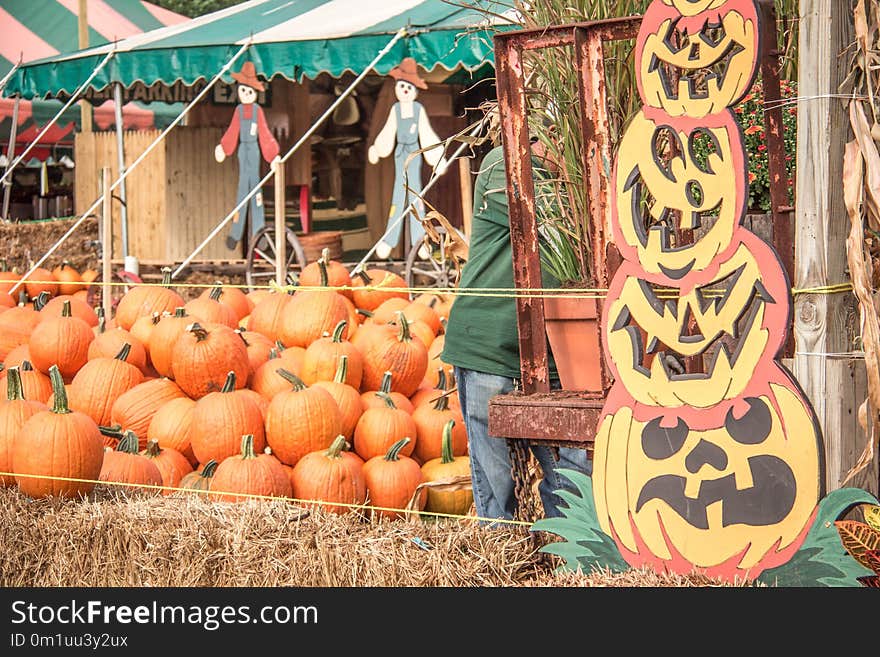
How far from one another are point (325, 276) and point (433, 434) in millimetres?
1481

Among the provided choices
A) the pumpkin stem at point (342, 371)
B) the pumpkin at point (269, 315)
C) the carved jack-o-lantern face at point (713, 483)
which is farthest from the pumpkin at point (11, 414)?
the carved jack-o-lantern face at point (713, 483)

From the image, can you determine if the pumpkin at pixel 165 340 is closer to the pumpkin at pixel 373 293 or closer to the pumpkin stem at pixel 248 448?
the pumpkin stem at pixel 248 448

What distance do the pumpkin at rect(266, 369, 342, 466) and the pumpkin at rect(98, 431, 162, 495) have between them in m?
0.49

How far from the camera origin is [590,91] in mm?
2992

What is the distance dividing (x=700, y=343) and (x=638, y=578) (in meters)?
0.61

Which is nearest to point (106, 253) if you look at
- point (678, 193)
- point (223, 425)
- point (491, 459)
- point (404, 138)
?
point (223, 425)

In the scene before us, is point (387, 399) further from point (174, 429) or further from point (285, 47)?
point (285, 47)

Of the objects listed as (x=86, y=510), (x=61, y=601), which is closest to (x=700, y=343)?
(x=61, y=601)

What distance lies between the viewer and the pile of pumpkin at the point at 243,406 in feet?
14.6

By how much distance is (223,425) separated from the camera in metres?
4.70

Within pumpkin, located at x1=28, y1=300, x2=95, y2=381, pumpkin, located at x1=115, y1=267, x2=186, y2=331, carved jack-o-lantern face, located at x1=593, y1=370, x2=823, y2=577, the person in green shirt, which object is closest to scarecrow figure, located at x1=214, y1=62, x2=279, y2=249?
pumpkin, located at x1=115, y1=267, x2=186, y2=331

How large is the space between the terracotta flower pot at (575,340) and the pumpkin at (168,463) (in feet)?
6.51

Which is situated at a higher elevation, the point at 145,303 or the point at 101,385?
the point at 145,303

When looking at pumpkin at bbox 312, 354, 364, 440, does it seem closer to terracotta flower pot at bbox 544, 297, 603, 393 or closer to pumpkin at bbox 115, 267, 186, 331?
pumpkin at bbox 115, 267, 186, 331
